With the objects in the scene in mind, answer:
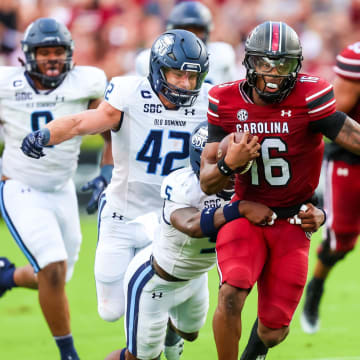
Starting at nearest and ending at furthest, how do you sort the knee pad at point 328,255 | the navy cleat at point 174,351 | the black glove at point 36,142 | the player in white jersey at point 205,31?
the black glove at point 36,142 → the navy cleat at point 174,351 → the knee pad at point 328,255 → the player in white jersey at point 205,31

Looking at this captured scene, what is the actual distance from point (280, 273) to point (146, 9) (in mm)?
8148

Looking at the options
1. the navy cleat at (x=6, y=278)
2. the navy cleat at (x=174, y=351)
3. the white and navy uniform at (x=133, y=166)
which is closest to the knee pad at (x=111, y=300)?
the white and navy uniform at (x=133, y=166)

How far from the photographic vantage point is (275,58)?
424 cm

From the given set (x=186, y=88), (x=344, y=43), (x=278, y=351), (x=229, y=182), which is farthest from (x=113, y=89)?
(x=344, y=43)

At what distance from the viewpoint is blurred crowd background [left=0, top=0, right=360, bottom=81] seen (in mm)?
11156

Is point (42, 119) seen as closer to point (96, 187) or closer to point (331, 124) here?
point (96, 187)

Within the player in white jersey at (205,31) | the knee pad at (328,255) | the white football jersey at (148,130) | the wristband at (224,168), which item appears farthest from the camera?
the player in white jersey at (205,31)

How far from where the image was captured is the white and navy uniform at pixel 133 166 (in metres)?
5.02

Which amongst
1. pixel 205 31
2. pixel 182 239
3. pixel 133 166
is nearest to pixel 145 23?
pixel 205 31

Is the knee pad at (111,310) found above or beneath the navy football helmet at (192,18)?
beneath

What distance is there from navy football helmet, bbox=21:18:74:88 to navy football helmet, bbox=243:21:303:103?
6.17 feet

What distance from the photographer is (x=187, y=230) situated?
4344mm

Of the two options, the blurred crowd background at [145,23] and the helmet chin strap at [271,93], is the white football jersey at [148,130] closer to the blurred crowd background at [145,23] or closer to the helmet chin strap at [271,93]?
the helmet chin strap at [271,93]

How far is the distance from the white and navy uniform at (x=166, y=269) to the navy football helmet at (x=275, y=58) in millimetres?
647
